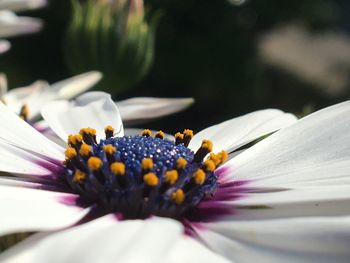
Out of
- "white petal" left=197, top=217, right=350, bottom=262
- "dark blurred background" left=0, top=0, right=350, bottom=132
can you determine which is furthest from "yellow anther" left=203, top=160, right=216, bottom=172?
"dark blurred background" left=0, top=0, right=350, bottom=132

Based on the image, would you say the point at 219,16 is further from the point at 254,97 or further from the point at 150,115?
the point at 150,115

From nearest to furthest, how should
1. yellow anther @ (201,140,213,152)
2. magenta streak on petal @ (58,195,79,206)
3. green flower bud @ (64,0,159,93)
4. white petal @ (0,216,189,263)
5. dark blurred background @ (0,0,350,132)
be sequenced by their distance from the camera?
white petal @ (0,216,189,263) → magenta streak on petal @ (58,195,79,206) → yellow anther @ (201,140,213,152) → green flower bud @ (64,0,159,93) → dark blurred background @ (0,0,350,132)

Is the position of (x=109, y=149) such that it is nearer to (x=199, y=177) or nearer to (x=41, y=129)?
(x=199, y=177)

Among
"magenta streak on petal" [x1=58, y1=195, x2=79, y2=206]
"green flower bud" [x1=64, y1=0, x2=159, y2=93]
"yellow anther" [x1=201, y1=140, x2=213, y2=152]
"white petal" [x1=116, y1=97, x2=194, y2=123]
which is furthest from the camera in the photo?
"green flower bud" [x1=64, y1=0, x2=159, y2=93]

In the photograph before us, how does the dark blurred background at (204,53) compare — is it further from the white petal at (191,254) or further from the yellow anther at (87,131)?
Result: the white petal at (191,254)

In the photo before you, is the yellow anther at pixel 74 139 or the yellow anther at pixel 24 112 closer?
the yellow anther at pixel 74 139

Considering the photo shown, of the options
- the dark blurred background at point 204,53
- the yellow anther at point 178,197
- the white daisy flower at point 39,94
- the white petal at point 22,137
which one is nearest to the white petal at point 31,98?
the white daisy flower at point 39,94

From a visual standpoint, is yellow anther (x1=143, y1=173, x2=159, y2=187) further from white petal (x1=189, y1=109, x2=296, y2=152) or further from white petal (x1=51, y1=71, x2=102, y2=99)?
white petal (x1=51, y1=71, x2=102, y2=99)

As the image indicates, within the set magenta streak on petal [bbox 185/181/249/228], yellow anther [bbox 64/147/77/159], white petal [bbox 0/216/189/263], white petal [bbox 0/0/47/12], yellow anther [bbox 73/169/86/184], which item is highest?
white petal [bbox 0/0/47/12]
